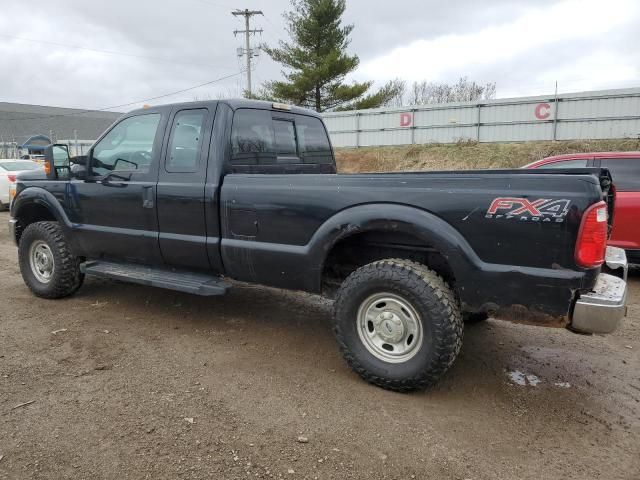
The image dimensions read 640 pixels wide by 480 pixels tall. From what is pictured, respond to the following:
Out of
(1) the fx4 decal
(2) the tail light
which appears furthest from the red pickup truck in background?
(1) the fx4 decal

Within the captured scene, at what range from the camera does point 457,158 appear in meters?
19.8

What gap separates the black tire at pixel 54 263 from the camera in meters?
5.05

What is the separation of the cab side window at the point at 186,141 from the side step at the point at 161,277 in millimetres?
925

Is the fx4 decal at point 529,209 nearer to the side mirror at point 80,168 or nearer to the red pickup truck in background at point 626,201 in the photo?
the side mirror at point 80,168

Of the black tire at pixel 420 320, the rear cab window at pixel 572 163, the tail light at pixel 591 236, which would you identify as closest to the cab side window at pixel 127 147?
the black tire at pixel 420 320

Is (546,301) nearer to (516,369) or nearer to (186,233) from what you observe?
(516,369)

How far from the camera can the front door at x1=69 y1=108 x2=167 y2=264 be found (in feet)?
14.3

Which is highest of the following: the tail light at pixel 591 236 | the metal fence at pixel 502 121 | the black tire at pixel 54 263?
the metal fence at pixel 502 121

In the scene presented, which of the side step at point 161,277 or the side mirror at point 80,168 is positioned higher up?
the side mirror at point 80,168

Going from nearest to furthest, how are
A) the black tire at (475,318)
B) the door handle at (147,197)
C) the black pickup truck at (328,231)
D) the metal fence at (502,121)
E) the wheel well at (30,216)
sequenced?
the black pickup truck at (328,231)
the black tire at (475,318)
the door handle at (147,197)
the wheel well at (30,216)
the metal fence at (502,121)

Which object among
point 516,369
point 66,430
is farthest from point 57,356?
point 516,369

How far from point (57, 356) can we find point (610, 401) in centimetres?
400

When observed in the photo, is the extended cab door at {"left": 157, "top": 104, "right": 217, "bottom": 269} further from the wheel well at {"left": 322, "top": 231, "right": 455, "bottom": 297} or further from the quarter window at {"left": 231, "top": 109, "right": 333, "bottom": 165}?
the wheel well at {"left": 322, "top": 231, "right": 455, "bottom": 297}

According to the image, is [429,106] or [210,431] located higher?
[429,106]
